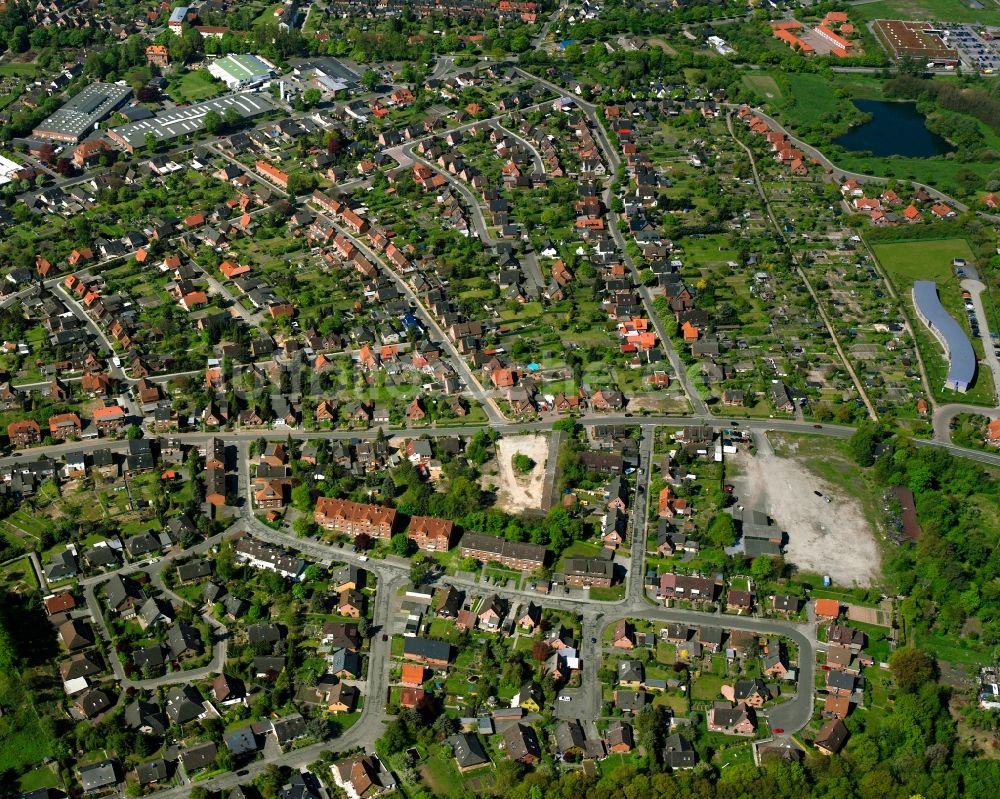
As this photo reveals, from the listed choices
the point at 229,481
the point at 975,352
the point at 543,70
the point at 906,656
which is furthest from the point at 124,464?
the point at 543,70

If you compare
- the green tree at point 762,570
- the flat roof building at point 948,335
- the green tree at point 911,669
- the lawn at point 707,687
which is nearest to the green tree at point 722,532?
the green tree at point 762,570

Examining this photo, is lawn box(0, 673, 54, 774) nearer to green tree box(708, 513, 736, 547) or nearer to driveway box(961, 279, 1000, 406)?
green tree box(708, 513, 736, 547)

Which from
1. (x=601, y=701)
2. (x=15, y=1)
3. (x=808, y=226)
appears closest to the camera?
(x=601, y=701)

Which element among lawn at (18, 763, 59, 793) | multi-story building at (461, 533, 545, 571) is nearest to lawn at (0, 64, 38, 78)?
multi-story building at (461, 533, 545, 571)

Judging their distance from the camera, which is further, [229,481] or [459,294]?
[459,294]

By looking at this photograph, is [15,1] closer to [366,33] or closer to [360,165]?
[366,33]

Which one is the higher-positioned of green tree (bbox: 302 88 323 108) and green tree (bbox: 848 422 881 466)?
green tree (bbox: 302 88 323 108)
